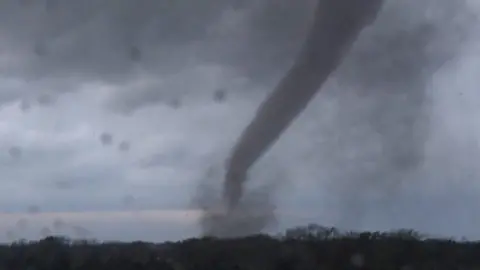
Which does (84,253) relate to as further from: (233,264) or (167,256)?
(233,264)

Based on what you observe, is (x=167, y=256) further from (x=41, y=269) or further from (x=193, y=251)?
(x=41, y=269)

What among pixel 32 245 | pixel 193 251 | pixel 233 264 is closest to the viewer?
pixel 233 264

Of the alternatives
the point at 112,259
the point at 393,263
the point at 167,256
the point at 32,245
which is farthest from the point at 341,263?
the point at 32,245

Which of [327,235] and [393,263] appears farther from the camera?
[327,235]

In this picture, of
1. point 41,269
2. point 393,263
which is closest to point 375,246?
point 393,263

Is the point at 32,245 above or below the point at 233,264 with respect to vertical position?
above

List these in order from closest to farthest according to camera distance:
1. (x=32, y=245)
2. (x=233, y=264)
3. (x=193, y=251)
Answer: (x=233, y=264)
(x=193, y=251)
(x=32, y=245)
